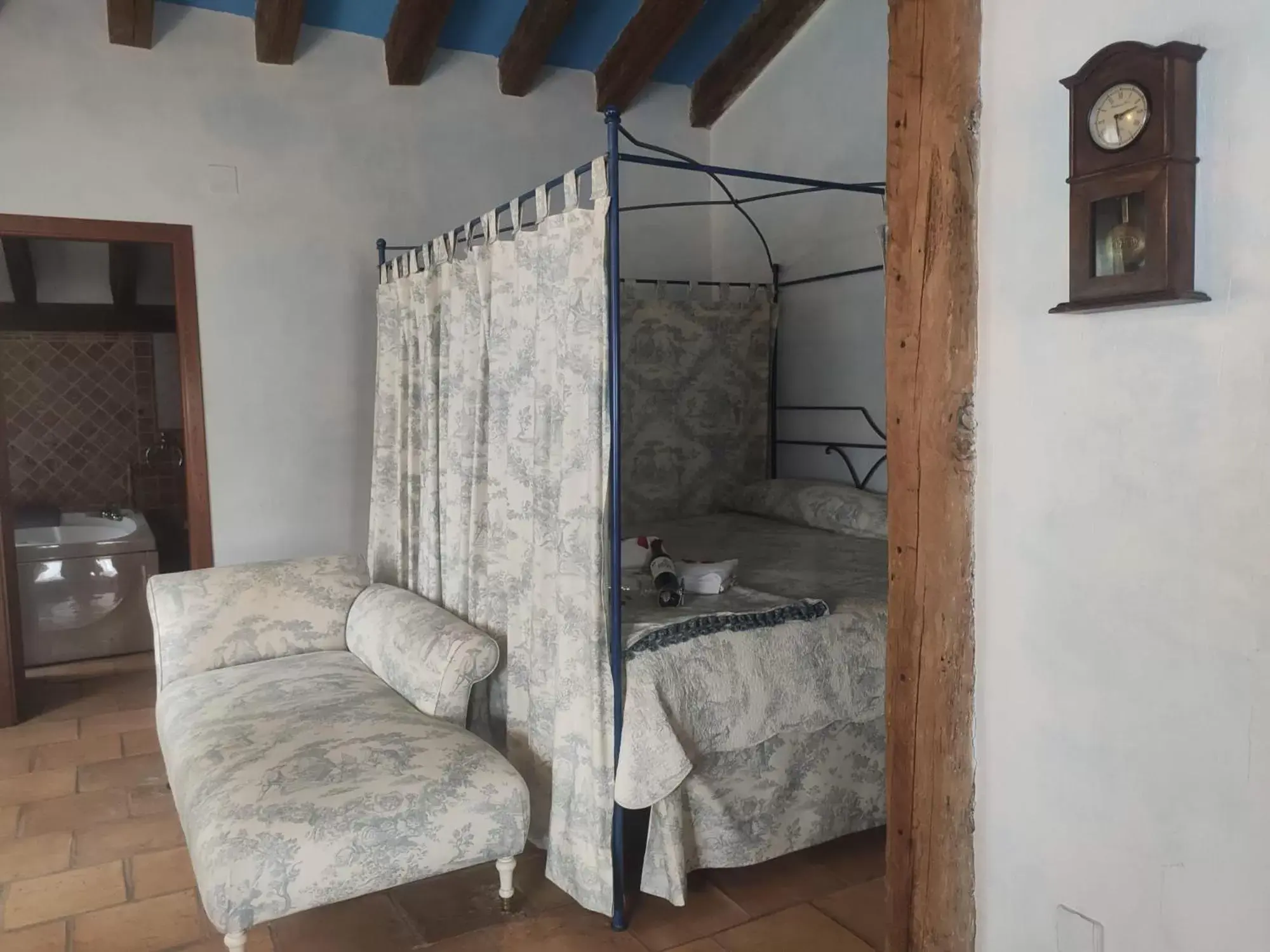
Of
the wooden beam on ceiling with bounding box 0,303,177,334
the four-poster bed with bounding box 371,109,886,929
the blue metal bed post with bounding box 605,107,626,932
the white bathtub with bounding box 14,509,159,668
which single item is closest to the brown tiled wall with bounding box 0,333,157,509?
the wooden beam on ceiling with bounding box 0,303,177,334

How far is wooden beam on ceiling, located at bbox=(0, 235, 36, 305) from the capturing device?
14.9 feet

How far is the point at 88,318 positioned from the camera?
17.0ft

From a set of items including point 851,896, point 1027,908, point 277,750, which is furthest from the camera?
point 851,896

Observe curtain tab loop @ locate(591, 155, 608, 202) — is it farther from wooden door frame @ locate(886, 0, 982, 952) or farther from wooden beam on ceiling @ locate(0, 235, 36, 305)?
wooden beam on ceiling @ locate(0, 235, 36, 305)

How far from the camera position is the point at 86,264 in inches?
198

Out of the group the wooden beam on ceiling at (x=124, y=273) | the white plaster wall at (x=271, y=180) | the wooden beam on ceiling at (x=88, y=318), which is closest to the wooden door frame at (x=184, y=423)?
the white plaster wall at (x=271, y=180)

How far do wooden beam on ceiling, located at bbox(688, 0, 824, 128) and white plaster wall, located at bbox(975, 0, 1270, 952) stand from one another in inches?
117

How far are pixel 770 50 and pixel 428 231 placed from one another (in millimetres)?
1771

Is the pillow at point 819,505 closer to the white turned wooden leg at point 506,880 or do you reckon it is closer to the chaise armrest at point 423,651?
the chaise armrest at point 423,651

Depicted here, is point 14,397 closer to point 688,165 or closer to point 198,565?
point 198,565

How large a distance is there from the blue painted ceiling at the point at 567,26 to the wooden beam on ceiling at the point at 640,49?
0.08 metres

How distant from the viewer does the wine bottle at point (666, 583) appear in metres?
2.63

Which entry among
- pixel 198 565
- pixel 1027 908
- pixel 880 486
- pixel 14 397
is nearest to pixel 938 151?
pixel 1027 908

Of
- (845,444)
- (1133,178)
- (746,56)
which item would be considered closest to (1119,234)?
(1133,178)
